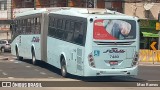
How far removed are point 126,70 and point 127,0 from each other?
41.2 m

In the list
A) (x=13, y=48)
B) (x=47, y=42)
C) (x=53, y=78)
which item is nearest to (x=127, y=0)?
(x=13, y=48)

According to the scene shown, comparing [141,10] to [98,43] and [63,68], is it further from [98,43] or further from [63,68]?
[98,43]

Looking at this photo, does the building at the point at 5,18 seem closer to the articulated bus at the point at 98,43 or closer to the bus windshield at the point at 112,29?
the articulated bus at the point at 98,43

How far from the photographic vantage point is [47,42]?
2583 cm

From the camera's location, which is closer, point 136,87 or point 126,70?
point 136,87

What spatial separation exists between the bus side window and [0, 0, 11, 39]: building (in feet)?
180

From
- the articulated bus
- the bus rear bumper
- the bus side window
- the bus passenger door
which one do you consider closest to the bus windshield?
A: the articulated bus

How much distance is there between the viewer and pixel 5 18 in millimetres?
77875

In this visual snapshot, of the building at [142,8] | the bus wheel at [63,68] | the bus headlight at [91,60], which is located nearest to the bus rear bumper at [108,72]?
the bus headlight at [91,60]

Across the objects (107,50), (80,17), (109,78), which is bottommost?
(109,78)

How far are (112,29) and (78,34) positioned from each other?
5.37ft

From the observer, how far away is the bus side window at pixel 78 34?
67.3 ft

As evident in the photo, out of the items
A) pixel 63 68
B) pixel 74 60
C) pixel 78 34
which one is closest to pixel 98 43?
pixel 78 34

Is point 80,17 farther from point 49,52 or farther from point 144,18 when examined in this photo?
point 144,18
